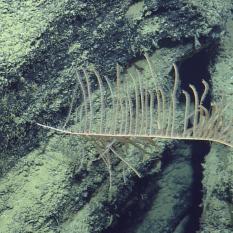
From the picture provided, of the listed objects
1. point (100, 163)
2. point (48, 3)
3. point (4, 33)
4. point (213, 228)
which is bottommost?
point (213, 228)

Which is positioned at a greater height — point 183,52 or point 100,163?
point 183,52

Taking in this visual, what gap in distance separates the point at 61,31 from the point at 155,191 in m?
1.65

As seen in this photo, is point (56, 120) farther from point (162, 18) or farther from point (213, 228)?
point (213, 228)

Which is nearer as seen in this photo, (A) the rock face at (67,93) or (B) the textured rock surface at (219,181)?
(A) the rock face at (67,93)

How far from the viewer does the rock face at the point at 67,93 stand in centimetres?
209

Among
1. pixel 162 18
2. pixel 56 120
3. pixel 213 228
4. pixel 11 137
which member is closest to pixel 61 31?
pixel 56 120

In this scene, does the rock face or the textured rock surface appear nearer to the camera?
the rock face

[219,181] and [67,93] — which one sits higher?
[67,93]

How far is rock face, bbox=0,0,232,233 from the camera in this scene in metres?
2.09

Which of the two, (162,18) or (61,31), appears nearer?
(61,31)

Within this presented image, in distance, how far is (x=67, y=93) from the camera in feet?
7.52

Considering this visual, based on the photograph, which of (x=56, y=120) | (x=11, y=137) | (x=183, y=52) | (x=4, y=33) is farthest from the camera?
(x=183, y=52)

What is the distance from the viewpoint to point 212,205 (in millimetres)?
2734

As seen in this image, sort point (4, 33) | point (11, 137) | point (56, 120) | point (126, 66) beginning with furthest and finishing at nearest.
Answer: point (126, 66), point (56, 120), point (11, 137), point (4, 33)
